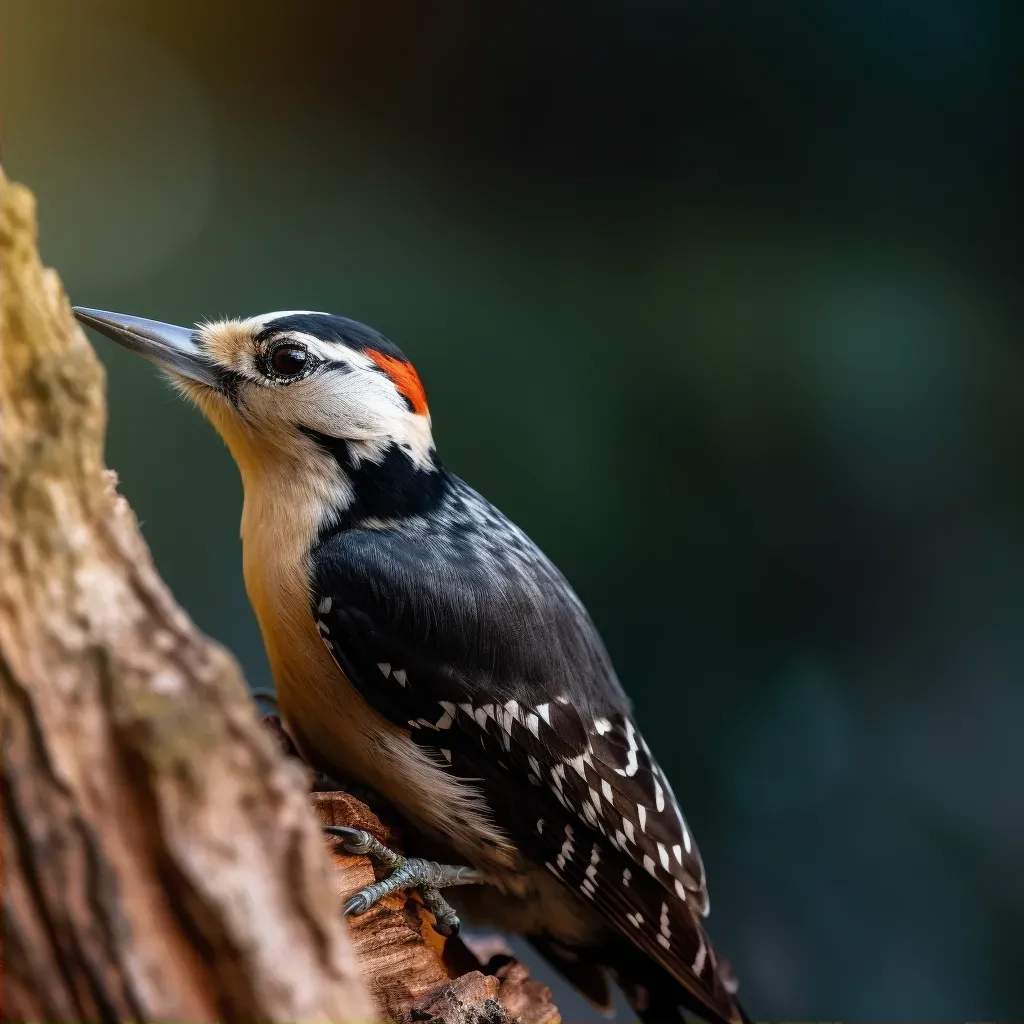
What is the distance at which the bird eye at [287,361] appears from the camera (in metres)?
1.73

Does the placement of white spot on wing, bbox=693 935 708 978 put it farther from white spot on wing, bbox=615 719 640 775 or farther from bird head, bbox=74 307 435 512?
bird head, bbox=74 307 435 512

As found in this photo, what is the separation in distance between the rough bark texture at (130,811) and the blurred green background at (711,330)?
1841 millimetres

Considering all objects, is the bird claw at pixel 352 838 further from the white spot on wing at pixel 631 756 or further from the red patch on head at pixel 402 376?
the red patch on head at pixel 402 376

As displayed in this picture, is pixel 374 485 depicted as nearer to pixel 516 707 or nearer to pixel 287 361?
pixel 287 361

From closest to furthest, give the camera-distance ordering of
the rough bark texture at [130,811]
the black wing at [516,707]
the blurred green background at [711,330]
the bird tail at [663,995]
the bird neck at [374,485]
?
the rough bark texture at [130,811] < the black wing at [516,707] < the bird neck at [374,485] < the bird tail at [663,995] < the blurred green background at [711,330]

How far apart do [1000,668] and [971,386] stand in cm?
81

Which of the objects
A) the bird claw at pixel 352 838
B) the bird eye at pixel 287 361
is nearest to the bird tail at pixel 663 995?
the bird claw at pixel 352 838

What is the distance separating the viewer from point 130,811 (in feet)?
2.87

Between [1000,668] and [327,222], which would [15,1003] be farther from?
[1000,668]

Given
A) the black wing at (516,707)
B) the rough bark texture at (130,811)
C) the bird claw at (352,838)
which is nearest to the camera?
the rough bark texture at (130,811)

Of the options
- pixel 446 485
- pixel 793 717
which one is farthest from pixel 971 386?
pixel 446 485

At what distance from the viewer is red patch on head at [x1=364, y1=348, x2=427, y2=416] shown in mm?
1778

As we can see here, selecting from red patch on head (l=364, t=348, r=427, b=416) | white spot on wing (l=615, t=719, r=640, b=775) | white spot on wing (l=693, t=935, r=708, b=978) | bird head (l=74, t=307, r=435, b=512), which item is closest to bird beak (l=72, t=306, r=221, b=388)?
bird head (l=74, t=307, r=435, b=512)

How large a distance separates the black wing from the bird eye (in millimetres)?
296
